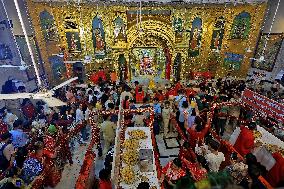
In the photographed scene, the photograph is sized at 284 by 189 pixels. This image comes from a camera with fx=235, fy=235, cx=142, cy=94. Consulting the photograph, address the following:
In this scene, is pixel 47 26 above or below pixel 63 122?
above

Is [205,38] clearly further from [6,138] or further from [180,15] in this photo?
[6,138]

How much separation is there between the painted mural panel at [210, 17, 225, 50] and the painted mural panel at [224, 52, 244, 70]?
958mm

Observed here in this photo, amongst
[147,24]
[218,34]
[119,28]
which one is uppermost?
[147,24]

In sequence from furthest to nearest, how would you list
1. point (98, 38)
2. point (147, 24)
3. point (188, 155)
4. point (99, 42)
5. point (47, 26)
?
point (99, 42)
point (98, 38)
point (47, 26)
point (147, 24)
point (188, 155)

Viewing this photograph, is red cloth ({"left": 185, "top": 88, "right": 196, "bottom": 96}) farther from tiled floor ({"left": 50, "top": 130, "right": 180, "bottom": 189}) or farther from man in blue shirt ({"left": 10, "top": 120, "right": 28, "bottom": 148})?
man in blue shirt ({"left": 10, "top": 120, "right": 28, "bottom": 148})

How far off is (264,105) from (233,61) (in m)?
8.56

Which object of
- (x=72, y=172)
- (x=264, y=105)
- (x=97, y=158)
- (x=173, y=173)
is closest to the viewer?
(x=173, y=173)

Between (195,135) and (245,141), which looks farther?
(195,135)

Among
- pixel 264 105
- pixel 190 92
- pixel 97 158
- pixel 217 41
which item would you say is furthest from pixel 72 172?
pixel 217 41

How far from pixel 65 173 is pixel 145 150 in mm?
3528

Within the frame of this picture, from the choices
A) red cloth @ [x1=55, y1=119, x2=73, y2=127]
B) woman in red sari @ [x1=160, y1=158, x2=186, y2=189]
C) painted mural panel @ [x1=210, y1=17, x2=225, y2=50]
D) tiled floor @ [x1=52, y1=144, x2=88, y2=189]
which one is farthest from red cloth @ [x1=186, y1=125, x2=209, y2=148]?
painted mural panel @ [x1=210, y1=17, x2=225, y2=50]

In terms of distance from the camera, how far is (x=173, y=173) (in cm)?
→ 627

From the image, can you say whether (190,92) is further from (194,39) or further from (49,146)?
(49,146)

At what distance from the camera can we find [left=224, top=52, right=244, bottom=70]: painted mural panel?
16.8m
